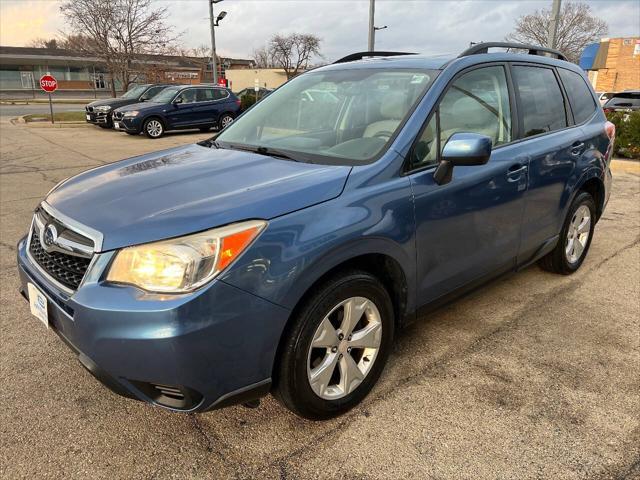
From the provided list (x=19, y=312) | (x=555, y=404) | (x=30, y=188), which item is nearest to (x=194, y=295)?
(x=555, y=404)

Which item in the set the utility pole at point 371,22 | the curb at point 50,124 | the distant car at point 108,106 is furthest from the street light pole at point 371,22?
the curb at point 50,124

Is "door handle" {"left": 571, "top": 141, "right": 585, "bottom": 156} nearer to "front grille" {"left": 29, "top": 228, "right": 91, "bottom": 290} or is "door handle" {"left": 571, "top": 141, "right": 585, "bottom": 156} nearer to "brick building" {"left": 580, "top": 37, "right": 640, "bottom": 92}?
"front grille" {"left": 29, "top": 228, "right": 91, "bottom": 290}

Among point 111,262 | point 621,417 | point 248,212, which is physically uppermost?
point 248,212

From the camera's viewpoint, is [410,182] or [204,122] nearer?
[410,182]

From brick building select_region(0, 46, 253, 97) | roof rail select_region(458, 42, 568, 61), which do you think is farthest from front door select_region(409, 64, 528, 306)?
brick building select_region(0, 46, 253, 97)

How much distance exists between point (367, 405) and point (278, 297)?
96cm

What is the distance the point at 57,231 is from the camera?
2.28m

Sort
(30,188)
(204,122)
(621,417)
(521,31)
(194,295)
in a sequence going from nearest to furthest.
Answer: (194,295) < (621,417) < (30,188) < (204,122) < (521,31)

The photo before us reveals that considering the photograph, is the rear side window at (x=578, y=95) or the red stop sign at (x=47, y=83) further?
the red stop sign at (x=47, y=83)

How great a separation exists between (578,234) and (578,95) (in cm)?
117

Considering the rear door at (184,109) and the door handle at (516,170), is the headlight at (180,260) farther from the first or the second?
the rear door at (184,109)

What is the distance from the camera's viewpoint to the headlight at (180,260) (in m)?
1.88

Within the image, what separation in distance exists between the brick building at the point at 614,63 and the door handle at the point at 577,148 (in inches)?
1485

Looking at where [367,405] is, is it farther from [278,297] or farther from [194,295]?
[194,295]
